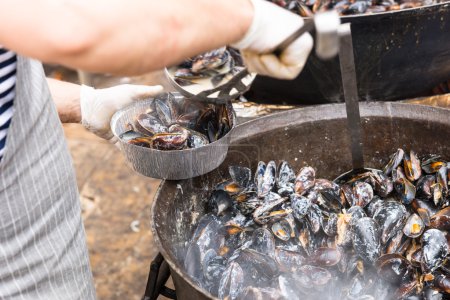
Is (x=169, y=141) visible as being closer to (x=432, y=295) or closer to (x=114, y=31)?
(x=114, y=31)

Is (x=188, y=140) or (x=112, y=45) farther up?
(x=112, y=45)

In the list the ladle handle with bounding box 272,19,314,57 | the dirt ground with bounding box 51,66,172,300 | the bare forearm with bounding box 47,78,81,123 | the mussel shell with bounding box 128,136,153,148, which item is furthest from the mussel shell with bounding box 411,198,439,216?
the dirt ground with bounding box 51,66,172,300

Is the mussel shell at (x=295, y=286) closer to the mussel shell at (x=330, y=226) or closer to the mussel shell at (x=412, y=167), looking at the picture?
the mussel shell at (x=330, y=226)

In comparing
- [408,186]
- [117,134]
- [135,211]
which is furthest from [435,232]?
[135,211]

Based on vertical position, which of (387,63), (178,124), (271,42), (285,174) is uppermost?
(271,42)

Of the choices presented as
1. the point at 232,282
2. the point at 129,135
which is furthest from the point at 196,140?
the point at 232,282

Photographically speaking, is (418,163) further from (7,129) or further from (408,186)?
(7,129)

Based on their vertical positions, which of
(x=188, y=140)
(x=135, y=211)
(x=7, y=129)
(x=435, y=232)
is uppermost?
(x=7, y=129)
